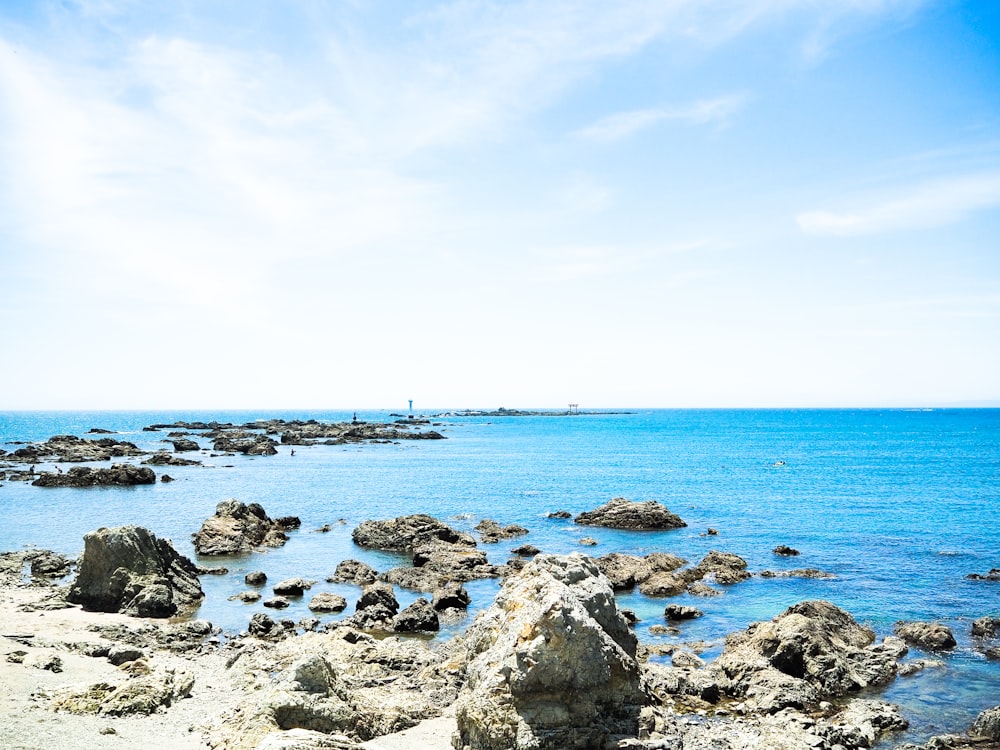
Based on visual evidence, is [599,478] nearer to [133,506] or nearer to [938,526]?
[938,526]

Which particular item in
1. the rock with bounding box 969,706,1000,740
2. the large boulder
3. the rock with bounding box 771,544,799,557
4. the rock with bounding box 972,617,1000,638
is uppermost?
the large boulder

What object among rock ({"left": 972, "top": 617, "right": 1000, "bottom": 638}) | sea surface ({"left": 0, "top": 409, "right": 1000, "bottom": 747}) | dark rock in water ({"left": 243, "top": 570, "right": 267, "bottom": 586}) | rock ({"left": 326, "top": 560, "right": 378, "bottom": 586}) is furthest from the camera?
rock ({"left": 326, "top": 560, "right": 378, "bottom": 586})

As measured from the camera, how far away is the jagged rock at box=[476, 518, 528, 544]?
40031 millimetres

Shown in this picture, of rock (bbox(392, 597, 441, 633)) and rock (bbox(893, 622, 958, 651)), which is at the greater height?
rock (bbox(893, 622, 958, 651))

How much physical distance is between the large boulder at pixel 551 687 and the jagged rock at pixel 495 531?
26698 mm

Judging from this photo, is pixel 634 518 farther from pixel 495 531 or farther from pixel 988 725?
pixel 988 725

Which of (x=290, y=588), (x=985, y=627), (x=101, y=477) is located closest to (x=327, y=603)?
(x=290, y=588)

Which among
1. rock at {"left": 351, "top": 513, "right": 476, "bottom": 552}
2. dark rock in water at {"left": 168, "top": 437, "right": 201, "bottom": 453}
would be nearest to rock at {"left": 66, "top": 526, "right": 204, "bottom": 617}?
rock at {"left": 351, "top": 513, "right": 476, "bottom": 552}

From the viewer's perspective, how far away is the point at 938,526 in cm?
4238

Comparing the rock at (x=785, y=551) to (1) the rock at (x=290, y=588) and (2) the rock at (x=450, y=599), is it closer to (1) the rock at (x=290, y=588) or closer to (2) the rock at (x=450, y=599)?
(2) the rock at (x=450, y=599)

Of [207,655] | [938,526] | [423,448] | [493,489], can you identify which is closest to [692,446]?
[423,448]

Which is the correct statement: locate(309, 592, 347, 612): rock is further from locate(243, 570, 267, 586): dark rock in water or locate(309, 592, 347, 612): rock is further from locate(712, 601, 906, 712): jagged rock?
locate(712, 601, 906, 712): jagged rock

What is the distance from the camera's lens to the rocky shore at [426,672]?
40.2ft

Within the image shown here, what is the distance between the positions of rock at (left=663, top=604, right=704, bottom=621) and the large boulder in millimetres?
11847
